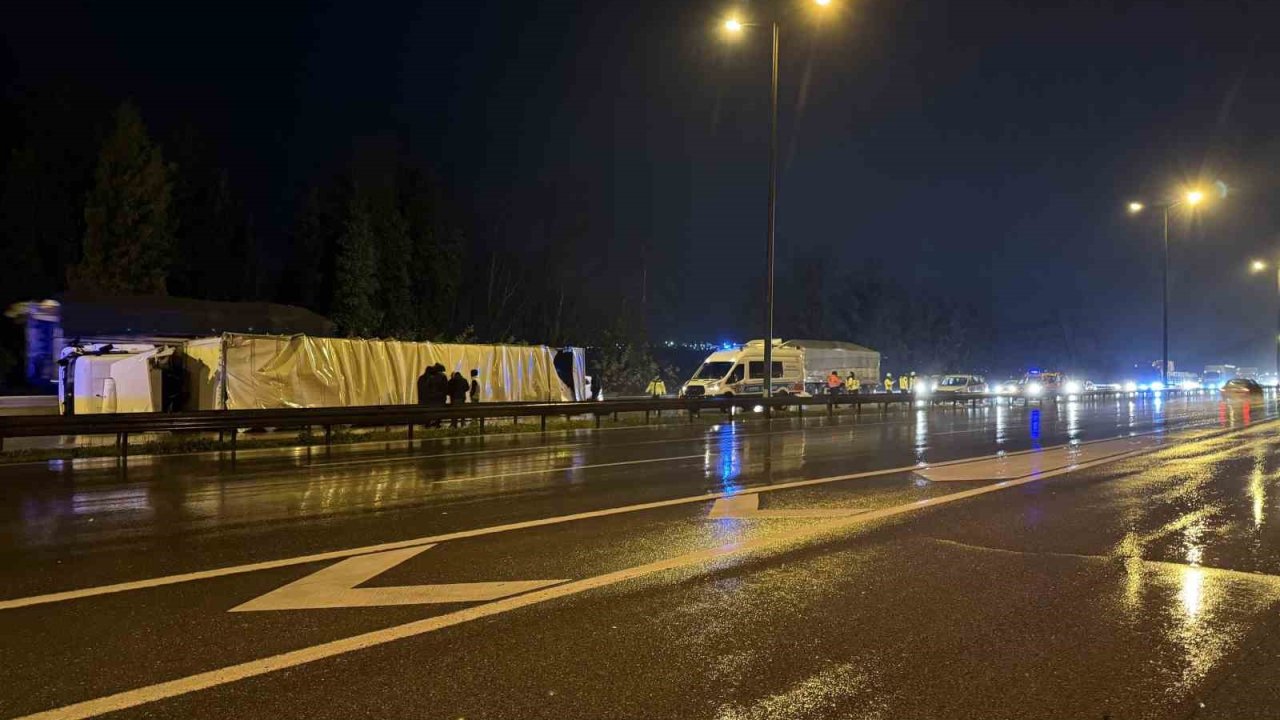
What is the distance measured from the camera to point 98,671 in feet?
14.5

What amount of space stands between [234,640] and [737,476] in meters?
8.52

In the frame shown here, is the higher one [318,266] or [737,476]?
[318,266]

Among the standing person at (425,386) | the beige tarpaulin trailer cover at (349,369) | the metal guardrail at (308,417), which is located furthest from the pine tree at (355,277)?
the standing person at (425,386)

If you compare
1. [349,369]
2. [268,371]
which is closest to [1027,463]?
[349,369]

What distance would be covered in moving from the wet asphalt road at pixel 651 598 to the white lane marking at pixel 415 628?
22mm

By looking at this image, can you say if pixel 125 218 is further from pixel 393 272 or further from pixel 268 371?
pixel 268 371

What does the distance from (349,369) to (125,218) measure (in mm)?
24278

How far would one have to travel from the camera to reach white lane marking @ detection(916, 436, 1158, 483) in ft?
40.6

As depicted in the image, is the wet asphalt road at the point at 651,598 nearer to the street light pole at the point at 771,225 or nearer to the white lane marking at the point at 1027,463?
the white lane marking at the point at 1027,463

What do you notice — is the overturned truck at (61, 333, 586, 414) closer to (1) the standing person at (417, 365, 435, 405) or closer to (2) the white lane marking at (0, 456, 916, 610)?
(1) the standing person at (417, 365, 435, 405)

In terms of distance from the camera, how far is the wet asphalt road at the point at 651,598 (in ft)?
13.7

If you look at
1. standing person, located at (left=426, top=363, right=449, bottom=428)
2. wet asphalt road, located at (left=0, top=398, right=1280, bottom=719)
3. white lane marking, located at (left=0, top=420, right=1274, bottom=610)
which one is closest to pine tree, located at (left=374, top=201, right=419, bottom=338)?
standing person, located at (left=426, top=363, right=449, bottom=428)

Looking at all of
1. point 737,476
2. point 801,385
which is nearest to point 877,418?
point 801,385

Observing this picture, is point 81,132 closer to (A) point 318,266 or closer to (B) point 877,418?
(A) point 318,266
